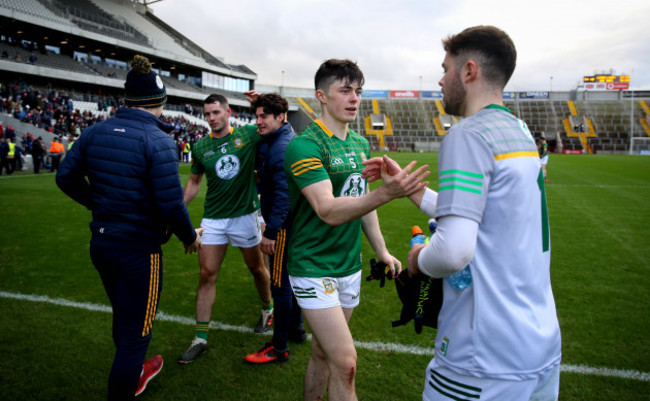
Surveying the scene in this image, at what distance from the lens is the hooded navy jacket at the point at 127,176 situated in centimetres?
265

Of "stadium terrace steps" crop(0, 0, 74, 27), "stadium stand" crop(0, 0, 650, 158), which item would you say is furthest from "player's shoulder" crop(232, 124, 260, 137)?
"stadium terrace steps" crop(0, 0, 74, 27)

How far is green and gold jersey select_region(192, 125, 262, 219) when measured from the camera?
174 inches

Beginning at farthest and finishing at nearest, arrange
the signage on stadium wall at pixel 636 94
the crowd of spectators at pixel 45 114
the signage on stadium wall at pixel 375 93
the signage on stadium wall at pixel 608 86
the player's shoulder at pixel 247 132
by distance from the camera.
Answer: the signage on stadium wall at pixel 375 93 → the signage on stadium wall at pixel 608 86 → the signage on stadium wall at pixel 636 94 → the crowd of spectators at pixel 45 114 → the player's shoulder at pixel 247 132

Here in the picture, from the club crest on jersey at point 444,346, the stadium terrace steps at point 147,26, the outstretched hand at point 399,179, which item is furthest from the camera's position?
the stadium terrace steps at point 147,26

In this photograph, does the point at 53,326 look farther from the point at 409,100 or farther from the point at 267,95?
the point at 409,100

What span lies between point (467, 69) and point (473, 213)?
707 millimetres

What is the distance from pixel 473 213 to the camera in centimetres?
157

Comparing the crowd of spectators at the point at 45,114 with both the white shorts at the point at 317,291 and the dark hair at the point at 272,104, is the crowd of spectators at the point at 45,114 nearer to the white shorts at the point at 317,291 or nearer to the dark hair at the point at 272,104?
the dark hair at the point at 272,104

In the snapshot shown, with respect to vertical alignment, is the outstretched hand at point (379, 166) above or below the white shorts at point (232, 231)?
above

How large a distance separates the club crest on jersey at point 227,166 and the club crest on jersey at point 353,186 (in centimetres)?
195

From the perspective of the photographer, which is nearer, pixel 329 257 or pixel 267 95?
pixel 329 257

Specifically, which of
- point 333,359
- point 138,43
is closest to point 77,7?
point 138,43

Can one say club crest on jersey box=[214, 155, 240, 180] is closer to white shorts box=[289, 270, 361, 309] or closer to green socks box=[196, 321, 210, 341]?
green socks box=[196, 321, 210, 341]

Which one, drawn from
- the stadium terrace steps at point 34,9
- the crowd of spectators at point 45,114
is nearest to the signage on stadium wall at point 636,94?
the crowd of spectators at point 45,114
